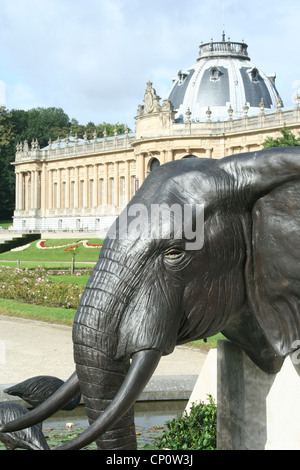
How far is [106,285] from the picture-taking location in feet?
7.61

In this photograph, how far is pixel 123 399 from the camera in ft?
6.95

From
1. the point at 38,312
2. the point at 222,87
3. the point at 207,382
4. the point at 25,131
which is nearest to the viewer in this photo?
the point at 207,382

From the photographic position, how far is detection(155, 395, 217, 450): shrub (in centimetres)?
384

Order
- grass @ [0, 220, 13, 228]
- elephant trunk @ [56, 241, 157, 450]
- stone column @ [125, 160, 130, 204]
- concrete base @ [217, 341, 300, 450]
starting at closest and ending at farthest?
elephant trunk @ [56, 241, 157, 450] < concrete base @ [217, 341, 300, 450] < stone column @ [125, 160, 130, 204] < grass @ [0, 220, 13, 228]

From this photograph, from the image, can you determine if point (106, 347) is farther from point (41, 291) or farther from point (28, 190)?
point (28, 190)

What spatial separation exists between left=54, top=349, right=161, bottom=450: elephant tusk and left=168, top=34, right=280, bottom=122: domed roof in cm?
5582

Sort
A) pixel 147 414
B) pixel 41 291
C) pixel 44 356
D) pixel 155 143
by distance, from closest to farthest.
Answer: pixel 147 414 → pixel 44 356 → pixel 41 291 → pixel 155 143

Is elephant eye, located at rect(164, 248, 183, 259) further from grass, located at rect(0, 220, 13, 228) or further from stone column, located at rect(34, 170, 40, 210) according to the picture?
grass, located at rect(0, 220, 13, 228)

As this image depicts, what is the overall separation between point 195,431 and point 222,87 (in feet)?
188

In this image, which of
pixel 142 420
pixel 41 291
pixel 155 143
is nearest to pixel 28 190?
pixel 155 143

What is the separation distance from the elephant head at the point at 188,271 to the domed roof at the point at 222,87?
55.4 metres

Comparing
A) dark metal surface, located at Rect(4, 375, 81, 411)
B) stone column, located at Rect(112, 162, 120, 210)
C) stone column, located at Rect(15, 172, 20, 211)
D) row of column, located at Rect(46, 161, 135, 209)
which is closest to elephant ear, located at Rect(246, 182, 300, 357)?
dark metal surface, located at Rect(4, 375, 81, 411)
